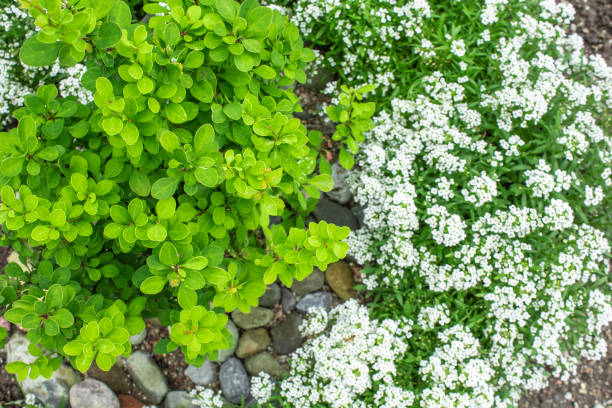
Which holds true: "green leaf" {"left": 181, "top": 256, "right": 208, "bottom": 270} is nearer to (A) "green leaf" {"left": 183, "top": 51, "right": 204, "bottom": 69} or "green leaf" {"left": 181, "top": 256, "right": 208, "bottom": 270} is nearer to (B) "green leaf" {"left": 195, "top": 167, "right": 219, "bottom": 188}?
(B) "green leaf" {"left": 195, "top": 167, "right": 219, "bottom": 188}

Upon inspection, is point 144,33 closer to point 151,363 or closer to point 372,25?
point 372,25

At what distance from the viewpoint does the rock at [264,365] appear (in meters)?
4.47

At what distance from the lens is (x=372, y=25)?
459 cm

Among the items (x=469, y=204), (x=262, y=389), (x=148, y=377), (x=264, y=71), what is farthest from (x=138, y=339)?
(x=469, y=204)

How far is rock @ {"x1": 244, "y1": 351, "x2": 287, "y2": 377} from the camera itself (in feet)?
14.7

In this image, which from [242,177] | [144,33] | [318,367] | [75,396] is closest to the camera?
[144,33]

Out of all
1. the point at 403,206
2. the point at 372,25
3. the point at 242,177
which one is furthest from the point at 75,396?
the point at 372,25

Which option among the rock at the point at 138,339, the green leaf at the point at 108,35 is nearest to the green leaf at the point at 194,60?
the green leaf at the point at 108,35

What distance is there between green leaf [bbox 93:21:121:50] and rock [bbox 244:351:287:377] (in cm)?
320

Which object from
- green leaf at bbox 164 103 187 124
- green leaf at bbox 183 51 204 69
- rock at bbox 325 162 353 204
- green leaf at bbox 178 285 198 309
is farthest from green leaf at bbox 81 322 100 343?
rock at bbox 325 162 353 204

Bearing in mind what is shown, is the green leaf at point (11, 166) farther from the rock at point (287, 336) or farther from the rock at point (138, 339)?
the rock at point (287, 336)

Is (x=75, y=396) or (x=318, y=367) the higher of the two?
(x=318, y=367)

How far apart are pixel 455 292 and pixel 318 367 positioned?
4.68 ft

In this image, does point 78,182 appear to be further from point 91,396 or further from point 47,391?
point 47,391
